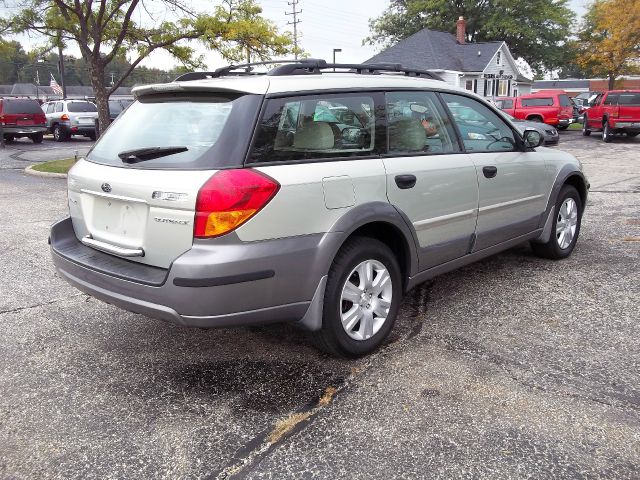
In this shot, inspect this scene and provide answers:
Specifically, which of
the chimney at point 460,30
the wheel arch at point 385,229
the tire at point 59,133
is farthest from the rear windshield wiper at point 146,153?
the chimney at point 460,30

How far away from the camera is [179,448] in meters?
2.58

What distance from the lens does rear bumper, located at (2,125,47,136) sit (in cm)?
2123

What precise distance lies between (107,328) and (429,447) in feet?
8.11

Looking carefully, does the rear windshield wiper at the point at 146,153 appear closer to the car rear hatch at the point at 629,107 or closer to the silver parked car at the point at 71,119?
the car rear hatch at the point at 629,107

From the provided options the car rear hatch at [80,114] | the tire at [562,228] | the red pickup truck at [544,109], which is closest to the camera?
the tire at [562,228]

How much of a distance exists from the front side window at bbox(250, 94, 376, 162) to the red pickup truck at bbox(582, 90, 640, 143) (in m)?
19.9

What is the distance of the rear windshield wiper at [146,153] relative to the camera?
2980mm

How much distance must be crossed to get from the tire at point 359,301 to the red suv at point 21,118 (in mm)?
21711

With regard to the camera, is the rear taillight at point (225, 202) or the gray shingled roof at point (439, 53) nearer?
the rear taillight at point (225, 202)

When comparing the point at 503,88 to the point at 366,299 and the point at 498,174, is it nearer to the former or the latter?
the point at 498,174

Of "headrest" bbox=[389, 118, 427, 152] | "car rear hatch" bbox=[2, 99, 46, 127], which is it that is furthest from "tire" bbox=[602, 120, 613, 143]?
"car rear hatch" bbox=[2, 99, 46, 127]

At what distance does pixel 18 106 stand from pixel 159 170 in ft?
71.3

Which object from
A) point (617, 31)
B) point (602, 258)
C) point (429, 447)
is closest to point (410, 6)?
point (617, 31)

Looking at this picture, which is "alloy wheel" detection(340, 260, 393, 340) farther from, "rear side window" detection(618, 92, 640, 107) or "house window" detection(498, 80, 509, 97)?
"house window" detection(498, 80, 509, 97)
